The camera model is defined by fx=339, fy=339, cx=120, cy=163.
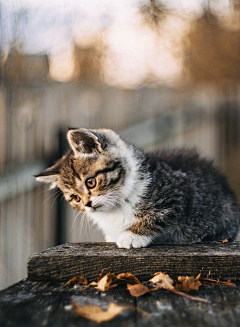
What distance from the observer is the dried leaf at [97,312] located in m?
1.04

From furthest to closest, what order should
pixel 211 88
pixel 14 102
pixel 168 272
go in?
pixel 211 88 < pixel 14 102 < pixel 168 272

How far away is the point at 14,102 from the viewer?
10.9 feet

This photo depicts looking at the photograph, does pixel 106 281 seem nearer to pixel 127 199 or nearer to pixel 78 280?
pixel 78 280

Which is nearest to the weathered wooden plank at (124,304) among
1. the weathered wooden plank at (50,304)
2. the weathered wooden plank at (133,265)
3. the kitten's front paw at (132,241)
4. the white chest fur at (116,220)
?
the weathered wooden plank at (50,304)

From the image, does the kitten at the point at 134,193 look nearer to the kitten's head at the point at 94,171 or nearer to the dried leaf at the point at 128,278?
the kitten's head at the point at 94,171

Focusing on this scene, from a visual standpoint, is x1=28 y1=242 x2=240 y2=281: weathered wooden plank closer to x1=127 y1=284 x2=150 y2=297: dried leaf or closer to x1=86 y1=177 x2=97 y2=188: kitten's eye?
x1=127 y1=284 x2=150 y2=297: dried leaf

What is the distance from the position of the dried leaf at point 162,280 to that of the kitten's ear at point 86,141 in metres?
1.12

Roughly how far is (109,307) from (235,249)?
0.85m

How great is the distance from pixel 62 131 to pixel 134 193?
1781mm

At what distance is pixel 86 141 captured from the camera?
2.41 metres

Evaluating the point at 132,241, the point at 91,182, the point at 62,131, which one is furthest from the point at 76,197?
the point at 62,131

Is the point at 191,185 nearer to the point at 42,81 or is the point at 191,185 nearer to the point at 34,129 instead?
the point at 34,129

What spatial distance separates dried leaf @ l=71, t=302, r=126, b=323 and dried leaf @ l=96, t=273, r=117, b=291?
183mm

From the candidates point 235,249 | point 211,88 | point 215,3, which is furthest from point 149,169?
point 211,88
